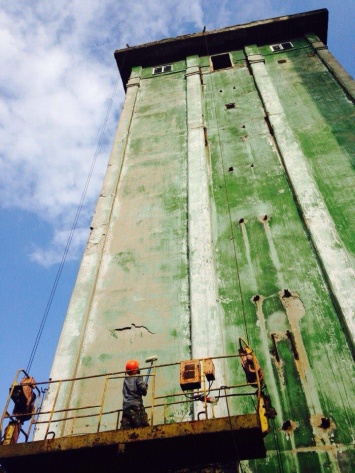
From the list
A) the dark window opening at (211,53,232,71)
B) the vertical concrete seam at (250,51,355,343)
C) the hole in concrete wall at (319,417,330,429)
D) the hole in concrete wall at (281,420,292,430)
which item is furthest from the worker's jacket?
the dark window opening at (211,53,232,71)

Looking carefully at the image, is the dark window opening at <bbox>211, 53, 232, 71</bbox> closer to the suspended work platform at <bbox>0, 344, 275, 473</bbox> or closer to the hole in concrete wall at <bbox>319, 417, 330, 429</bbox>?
the suspended work platform at <bbox>0, 344, 275, 473</bbox>

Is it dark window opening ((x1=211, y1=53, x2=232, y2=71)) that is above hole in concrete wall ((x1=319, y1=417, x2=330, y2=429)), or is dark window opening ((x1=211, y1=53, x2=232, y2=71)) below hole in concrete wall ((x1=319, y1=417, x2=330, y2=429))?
above

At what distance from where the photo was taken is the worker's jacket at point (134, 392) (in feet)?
17.3

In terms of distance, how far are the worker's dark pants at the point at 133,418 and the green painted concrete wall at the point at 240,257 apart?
0.98 metres

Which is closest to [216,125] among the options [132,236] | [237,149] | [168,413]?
[237,149]

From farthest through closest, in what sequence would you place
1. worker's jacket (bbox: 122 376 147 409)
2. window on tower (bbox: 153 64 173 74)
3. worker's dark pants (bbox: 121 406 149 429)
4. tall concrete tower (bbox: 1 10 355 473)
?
window on tower (bbox: 153 64 173 74)
tall concrete tower (bbox: 1 10 355 473)
worker's jacket (bbox: 122 376 147 409)
worker's dark pants (bbox: 121 406 149 429)

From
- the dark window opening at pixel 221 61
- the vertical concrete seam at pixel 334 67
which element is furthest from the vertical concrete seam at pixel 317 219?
the dark window opening at pixel 221 61

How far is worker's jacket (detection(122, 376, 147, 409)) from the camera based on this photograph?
5.29 meters

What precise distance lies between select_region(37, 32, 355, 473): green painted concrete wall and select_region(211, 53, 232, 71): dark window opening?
274 centimetres

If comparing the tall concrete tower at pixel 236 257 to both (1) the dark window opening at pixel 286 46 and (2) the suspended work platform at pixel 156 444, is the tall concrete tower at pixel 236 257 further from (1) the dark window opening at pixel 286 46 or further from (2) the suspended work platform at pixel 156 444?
(1) the dark window opening at pixel 286 46

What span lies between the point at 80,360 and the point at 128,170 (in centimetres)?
553

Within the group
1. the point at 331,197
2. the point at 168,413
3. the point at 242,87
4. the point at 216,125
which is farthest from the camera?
the point at 242,87

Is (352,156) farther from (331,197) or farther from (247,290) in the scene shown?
(247,290)

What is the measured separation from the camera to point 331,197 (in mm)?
8719
